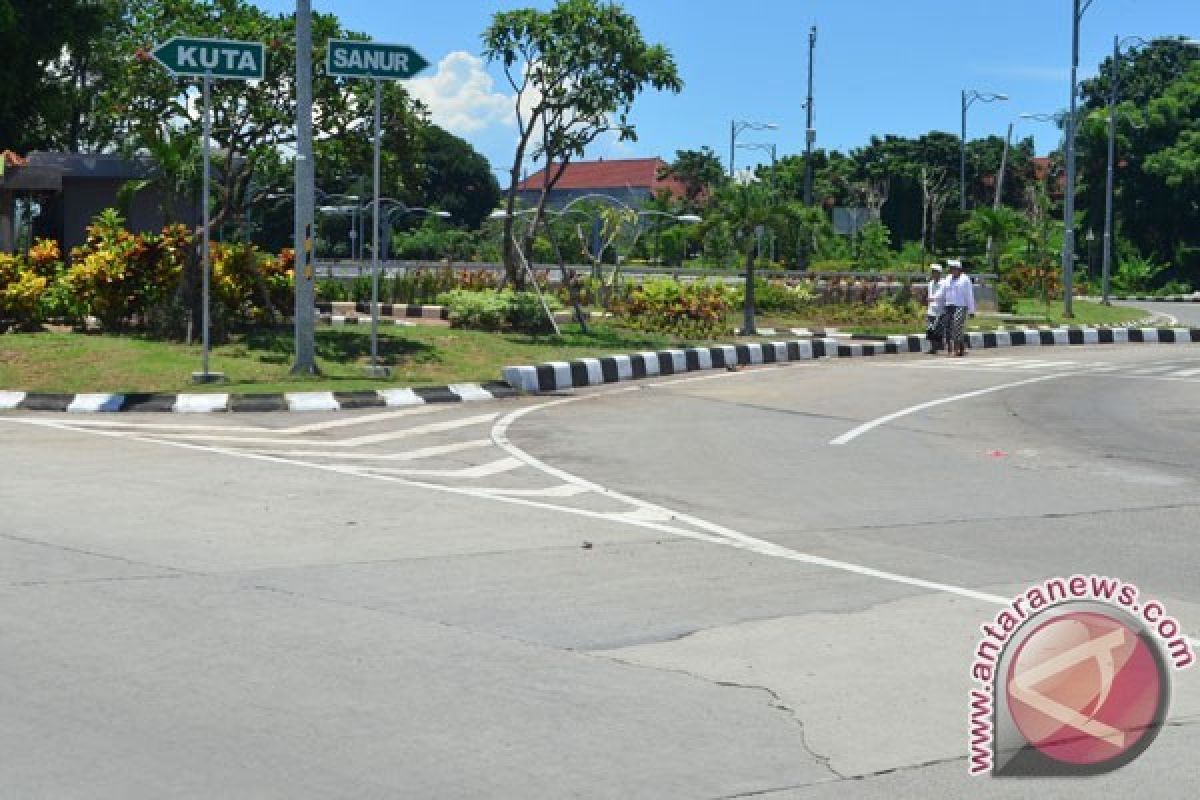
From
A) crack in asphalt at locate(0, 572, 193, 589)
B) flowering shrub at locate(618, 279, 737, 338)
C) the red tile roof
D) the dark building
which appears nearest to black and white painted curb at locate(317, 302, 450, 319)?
flowering shrub at locate(618, 279, 737, 338)

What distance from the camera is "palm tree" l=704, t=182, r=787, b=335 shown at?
2984 centimetres

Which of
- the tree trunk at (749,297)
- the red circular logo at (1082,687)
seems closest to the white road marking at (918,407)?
the tree trunk at (749,297)

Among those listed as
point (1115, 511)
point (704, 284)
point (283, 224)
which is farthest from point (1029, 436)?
point (283, 224)

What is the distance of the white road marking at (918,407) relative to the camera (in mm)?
16094

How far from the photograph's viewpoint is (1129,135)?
72.2 m

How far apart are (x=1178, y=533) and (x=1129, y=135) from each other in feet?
217

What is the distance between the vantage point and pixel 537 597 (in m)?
8.18

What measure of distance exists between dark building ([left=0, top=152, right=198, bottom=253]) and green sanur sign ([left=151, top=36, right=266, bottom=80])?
10014 mm

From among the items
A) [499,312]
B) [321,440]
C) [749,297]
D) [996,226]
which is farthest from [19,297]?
[996,226]

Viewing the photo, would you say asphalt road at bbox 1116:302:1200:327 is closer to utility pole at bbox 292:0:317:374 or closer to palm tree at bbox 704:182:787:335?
palm tree at bbox 704:182:787:335

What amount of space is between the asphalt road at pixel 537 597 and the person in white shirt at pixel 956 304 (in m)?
11.9

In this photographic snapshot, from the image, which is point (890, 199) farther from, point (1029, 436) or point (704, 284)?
point (1029, 436)

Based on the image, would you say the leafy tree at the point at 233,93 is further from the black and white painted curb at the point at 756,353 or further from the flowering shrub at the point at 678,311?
the flowering shrub at the point at 678,311

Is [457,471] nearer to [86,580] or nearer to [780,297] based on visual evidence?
[86,580]
